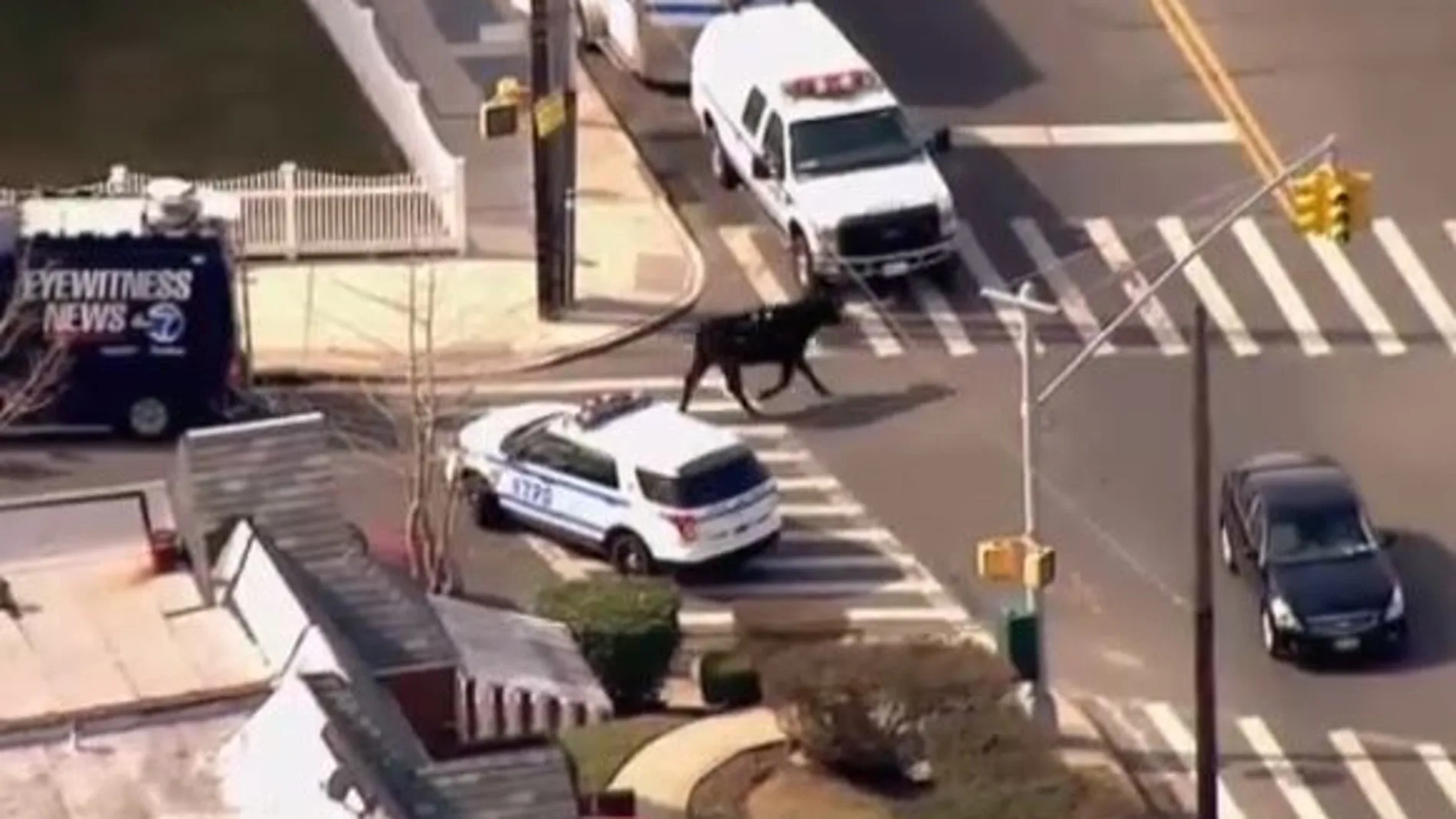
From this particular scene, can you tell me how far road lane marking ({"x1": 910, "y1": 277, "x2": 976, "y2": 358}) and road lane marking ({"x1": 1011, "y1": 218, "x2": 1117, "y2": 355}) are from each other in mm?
1218

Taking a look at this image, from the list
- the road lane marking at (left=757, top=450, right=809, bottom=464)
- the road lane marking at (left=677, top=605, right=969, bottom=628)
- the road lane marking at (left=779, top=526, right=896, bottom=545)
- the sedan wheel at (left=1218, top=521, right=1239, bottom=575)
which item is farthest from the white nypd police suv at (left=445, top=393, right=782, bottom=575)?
the sedan wheel at (left=1218, top=521, right=1239, bottom=575)

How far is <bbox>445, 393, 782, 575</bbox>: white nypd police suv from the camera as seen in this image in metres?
57.4

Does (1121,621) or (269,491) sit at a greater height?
(269,491)

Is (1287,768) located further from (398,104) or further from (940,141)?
(398,104)

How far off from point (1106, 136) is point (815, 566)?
1132 centimetres

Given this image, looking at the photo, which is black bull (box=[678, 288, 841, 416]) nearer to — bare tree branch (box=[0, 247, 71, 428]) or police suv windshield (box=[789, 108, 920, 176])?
police suv windshield (box=[789, 108, 920, 176])

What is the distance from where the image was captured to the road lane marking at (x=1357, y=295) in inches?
2462

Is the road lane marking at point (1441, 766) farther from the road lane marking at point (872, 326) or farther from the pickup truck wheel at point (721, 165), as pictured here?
the pickup truck wheel at point (721, 165)

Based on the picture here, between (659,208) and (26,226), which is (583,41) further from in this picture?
(26,226)

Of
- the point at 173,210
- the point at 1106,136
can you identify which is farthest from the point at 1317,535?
the point at 173,210

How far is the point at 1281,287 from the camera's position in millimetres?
63844

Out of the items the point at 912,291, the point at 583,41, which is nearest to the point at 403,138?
the point at 583,41

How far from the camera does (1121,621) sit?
56938 mm

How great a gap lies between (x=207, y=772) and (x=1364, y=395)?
2382 centimetres
